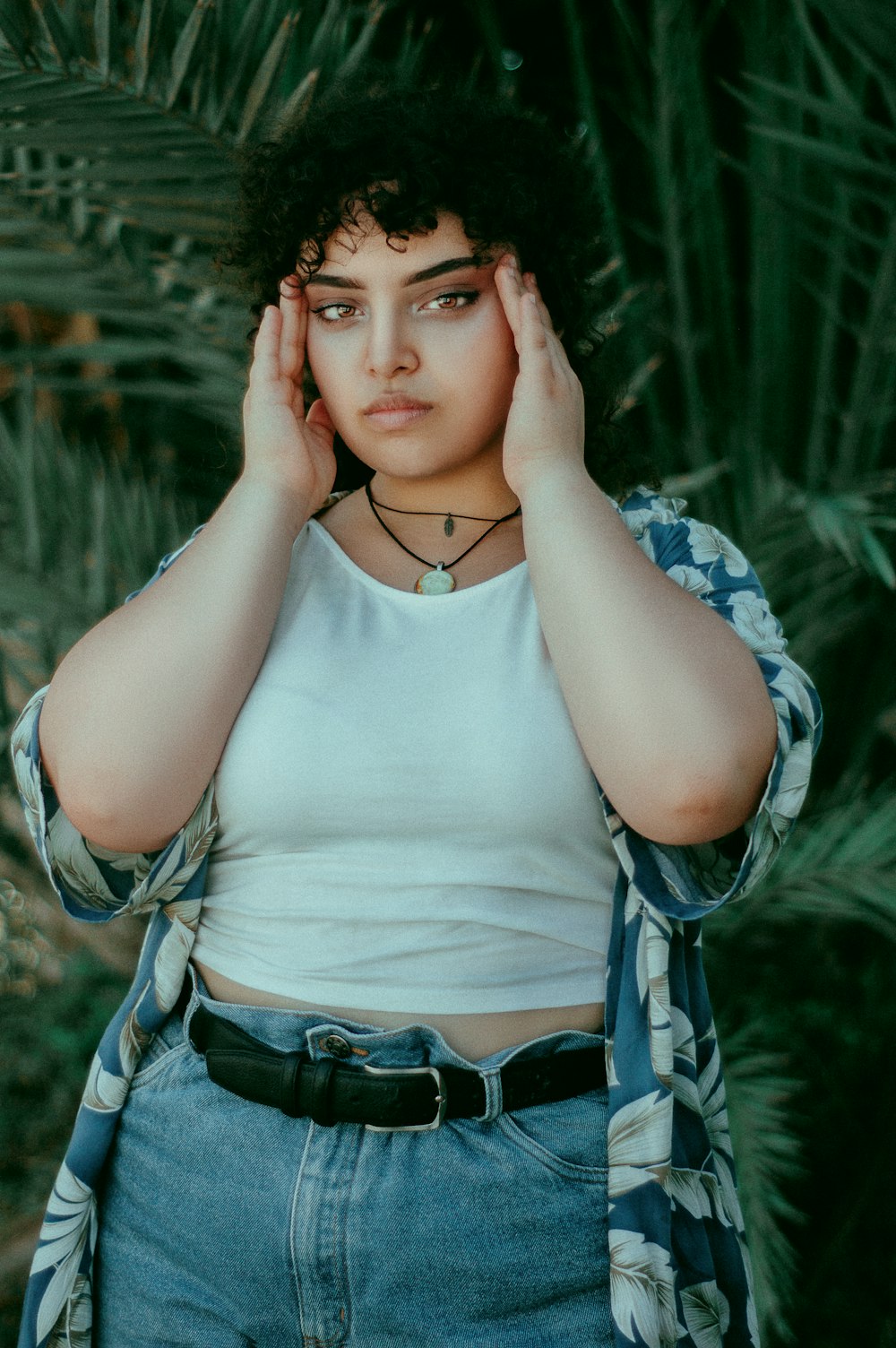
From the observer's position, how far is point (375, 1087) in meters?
1.00

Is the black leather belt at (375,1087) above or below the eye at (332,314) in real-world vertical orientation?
below

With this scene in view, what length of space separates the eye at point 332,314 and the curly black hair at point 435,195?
39 mm

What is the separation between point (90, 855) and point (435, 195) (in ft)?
2.43

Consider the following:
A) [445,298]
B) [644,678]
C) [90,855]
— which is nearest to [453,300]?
[445,298]

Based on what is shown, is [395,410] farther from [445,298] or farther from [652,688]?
[652,688]

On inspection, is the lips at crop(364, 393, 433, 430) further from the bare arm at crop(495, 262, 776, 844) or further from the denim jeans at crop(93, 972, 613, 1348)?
the denim jeans at crop(93, 972, 613, 1348)

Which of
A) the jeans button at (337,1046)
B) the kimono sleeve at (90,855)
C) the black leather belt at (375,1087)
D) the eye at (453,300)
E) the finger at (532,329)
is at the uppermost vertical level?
the eye at (453,300)

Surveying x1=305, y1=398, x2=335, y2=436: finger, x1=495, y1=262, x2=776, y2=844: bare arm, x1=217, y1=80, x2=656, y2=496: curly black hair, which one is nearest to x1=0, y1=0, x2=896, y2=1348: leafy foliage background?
x1=217, y1=80, x2=656, y2=496: curly black hair

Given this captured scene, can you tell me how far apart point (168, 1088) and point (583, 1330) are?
1.48ft

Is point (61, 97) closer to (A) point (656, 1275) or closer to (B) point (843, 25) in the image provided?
(B) point (843, 25)

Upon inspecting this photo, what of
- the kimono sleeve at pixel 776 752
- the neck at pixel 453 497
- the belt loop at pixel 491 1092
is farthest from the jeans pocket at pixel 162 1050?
the neck at pixel 453 497

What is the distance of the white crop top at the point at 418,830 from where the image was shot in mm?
1038

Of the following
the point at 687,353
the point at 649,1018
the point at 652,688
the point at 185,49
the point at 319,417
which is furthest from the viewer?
the point at 687,353

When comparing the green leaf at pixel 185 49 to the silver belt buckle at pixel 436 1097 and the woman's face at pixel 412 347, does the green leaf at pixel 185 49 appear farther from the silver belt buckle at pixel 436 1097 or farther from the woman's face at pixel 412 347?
the silver belt buckle at pixel 436 1097
